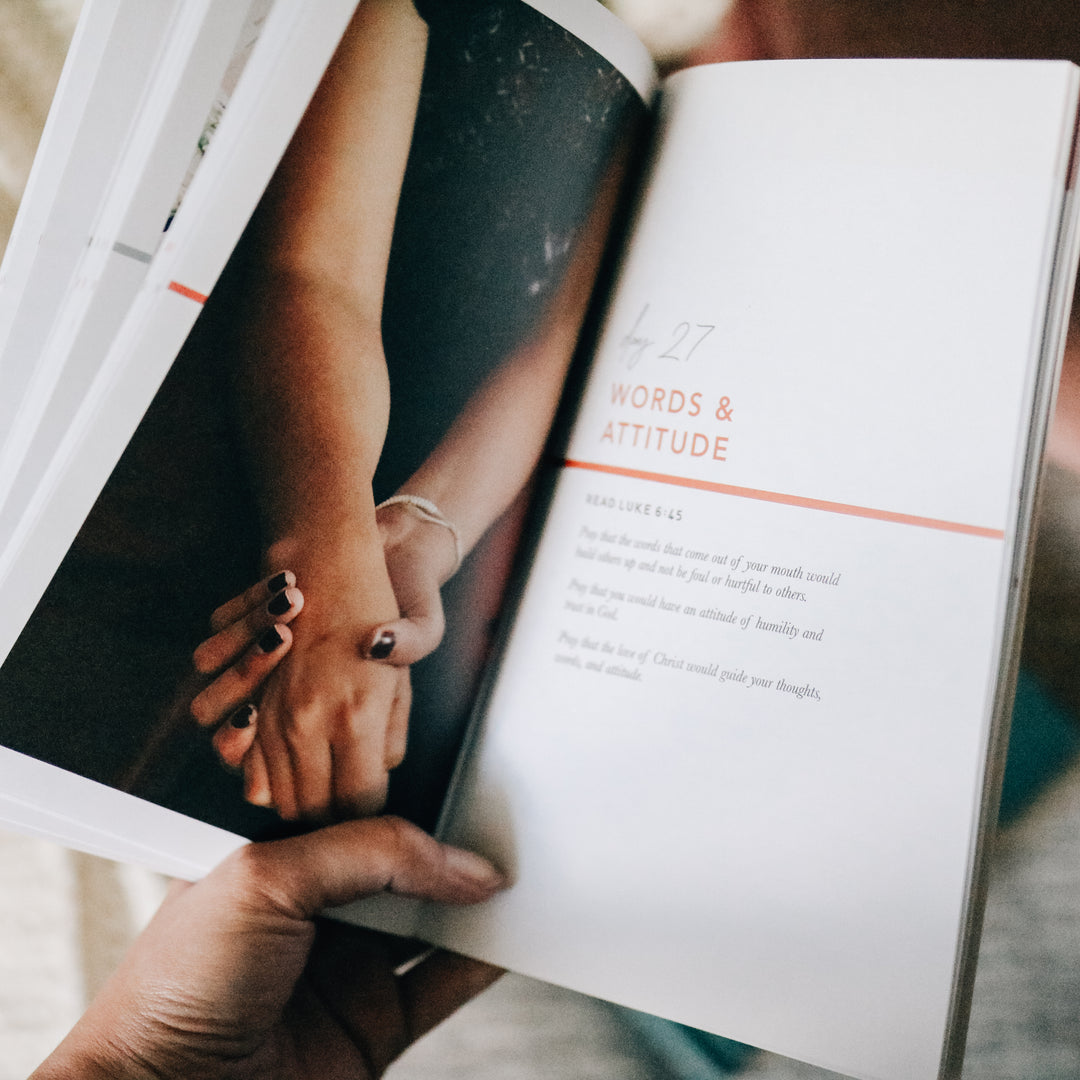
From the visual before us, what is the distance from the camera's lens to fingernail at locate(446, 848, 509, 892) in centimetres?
41

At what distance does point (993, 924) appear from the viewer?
499 millimetres

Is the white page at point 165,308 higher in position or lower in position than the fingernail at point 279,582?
higher

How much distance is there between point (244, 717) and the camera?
1.28 ft

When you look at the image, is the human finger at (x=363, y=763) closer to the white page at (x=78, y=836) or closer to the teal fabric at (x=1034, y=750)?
the white page at (x=78, y=836)

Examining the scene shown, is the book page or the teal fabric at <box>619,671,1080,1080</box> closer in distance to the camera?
the book page

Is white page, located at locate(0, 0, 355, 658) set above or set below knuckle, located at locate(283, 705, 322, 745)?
above

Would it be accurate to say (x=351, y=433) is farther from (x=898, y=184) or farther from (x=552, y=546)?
(x=898, y=184)

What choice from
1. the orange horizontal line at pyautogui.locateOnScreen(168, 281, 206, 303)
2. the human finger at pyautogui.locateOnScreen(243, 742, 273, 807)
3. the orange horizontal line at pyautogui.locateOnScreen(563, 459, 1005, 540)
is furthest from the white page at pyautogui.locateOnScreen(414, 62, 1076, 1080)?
the orange horizontal line at pyautogui.locateOnScreen(168, 281, 206, 303)

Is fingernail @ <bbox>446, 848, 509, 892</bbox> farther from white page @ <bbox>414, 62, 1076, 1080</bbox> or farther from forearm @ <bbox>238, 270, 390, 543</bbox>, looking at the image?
forearm @ <bbox>238, 270, 390, 543</bbox>

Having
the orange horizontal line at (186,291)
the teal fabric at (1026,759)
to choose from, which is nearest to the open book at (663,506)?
the orange horizontal line at (186,291)

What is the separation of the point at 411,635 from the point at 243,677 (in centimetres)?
8

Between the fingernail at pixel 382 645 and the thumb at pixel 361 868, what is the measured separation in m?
0.09

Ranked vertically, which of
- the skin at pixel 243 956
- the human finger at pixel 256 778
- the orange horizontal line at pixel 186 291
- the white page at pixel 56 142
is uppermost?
the white page at pixel 56 142

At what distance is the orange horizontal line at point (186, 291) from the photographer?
36 cm
